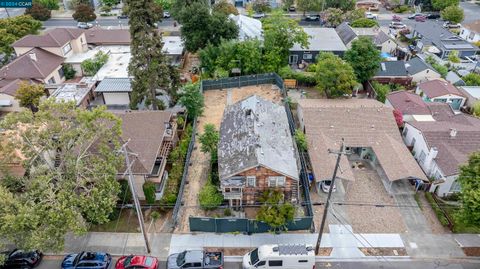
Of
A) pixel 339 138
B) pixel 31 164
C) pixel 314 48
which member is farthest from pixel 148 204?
pixel 314 48

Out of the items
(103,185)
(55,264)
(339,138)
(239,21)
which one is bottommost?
(55,264)

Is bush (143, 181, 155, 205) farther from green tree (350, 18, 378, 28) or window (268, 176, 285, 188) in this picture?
green tree (350, 18, 378, 28)

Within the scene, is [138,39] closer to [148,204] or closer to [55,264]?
[148,204]

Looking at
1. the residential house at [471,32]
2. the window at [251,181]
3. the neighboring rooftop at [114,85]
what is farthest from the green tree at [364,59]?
the neighboring rooftop at [114,85]

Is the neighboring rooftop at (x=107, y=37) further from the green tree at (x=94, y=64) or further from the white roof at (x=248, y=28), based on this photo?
the white roof at (x=248, y=28)

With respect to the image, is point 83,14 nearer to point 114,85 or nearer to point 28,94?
point 114,85

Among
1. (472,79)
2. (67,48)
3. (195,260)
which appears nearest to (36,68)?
(67,48)
